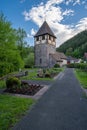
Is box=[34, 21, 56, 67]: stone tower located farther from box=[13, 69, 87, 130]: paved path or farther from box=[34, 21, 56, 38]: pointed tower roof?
box=[13, 69, 87, 130]: paved path

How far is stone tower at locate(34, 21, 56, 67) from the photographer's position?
52619 mm

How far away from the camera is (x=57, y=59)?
55094 mm

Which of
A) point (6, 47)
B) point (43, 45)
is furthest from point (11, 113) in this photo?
point (43, 45)

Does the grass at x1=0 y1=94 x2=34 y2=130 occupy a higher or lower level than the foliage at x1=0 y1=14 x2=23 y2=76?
lower

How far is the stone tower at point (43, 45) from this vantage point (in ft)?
173

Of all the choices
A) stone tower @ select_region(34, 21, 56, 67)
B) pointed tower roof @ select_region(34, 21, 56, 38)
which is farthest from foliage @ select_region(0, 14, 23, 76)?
pointed tower roof @ select_region(34, 21, 56, 38)

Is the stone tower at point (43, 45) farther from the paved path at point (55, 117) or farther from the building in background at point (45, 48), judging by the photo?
the paved path at point (55, 117)

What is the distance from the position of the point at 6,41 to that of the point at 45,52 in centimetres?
3748

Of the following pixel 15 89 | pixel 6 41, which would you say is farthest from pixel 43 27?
pixel 15 89

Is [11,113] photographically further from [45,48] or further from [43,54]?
[43,54]

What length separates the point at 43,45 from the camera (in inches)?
2087

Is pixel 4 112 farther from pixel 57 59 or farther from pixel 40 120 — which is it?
pixel 57 59

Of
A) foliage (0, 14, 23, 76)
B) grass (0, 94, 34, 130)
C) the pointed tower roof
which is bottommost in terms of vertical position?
grass (0, 94, 34, 130)

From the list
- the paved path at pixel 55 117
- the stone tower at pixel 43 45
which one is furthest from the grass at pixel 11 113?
the stone tower at pixel 43 45
